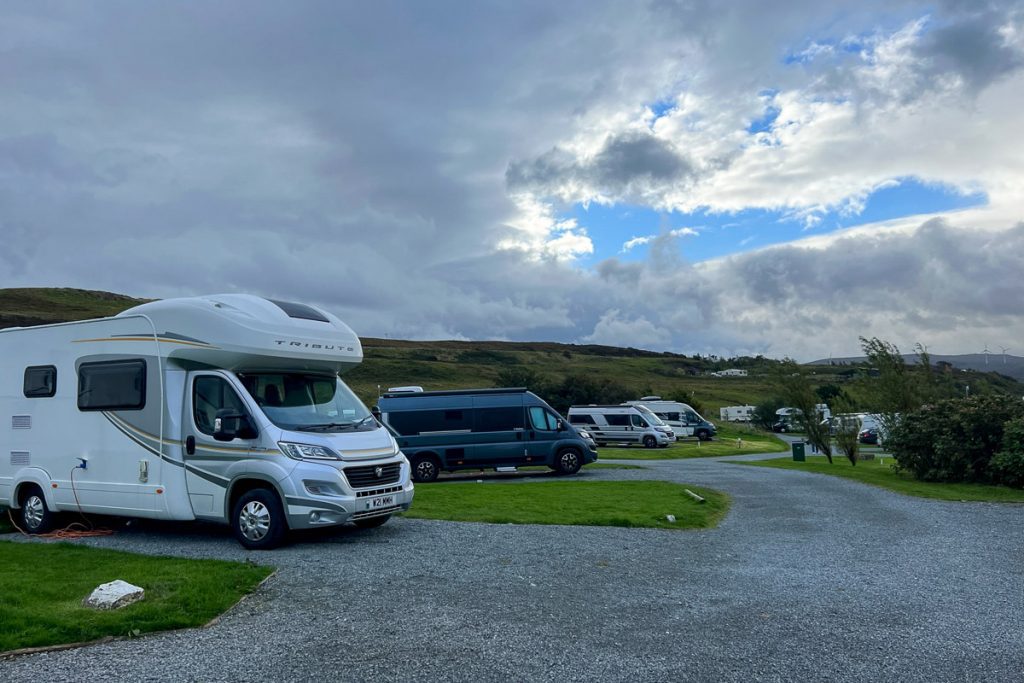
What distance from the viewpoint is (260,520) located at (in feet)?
33.3

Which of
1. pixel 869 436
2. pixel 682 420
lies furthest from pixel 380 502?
pixel 869 436

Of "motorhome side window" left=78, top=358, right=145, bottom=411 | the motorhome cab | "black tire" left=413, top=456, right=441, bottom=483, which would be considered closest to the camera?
"motorhome side window" left=78, top=358, right=145, bottom=411

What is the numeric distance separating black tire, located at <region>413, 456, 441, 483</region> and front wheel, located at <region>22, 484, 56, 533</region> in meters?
11.1

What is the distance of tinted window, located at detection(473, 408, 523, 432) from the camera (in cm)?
2280

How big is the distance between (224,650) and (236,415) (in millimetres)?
4488

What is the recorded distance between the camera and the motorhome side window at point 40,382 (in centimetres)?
1188

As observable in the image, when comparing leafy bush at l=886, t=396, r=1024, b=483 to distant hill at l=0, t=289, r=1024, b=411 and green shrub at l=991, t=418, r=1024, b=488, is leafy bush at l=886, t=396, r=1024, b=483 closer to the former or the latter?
green shrub at l=991, t=418, r=1024, b=488

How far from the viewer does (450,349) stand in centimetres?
11525

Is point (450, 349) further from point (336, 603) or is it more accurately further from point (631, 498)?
point (336, 603)

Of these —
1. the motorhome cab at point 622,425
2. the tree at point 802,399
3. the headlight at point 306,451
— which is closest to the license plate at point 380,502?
the headlight at point 306,451

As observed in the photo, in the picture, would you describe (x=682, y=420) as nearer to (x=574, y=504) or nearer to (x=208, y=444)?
(x=574, y=504)

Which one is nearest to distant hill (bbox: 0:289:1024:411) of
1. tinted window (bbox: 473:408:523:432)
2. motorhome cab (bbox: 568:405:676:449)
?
motorhome cab (bbox: 568:405:676:449)

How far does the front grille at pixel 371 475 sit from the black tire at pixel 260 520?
0.91 m

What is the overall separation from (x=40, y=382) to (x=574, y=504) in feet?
A: 29.8
